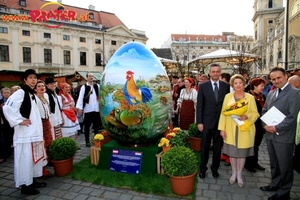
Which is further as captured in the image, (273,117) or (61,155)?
(61,155)

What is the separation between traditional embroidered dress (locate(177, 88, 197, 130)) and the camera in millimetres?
6535

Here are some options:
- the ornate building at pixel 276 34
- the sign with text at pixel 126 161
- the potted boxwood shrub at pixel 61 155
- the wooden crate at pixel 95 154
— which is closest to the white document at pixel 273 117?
the sign with text at pixel 126 161

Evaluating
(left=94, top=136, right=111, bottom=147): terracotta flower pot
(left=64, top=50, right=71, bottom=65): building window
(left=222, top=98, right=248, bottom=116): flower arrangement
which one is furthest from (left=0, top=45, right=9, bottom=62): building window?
(left=222, top=98, right=248, bottom=116): flower arrangement

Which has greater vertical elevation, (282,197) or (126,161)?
(126,161)

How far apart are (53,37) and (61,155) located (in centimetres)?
4010

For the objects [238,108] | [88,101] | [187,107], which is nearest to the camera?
[238,108]

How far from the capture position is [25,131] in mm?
3779

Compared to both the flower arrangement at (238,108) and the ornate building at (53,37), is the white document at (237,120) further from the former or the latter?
the ornate building at (53,37)

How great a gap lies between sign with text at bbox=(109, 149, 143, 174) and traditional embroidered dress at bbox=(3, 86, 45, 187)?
1.45 m

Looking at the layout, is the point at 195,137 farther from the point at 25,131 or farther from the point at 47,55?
the point at 47,55

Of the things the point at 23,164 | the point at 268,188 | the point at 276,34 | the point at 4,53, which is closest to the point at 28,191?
the point at 23,164

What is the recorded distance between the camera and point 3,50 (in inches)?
1375

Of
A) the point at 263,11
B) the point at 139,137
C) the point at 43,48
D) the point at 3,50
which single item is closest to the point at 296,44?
the point at 139,137

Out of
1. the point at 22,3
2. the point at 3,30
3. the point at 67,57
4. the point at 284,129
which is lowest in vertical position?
the point at 284,129
